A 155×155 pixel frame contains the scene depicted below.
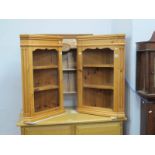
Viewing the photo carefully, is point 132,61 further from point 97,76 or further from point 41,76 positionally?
point 41,76

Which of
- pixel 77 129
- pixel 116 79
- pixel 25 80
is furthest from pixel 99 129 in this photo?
pixel 25 80

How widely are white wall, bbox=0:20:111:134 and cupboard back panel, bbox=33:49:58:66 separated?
0.49 metres

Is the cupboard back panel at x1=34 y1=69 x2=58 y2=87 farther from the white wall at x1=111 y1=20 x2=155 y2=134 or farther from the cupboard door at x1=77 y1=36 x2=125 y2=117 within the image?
the white wall at x1=111 y1=20 x2=155 y2=134

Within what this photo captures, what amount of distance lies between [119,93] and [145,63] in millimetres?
469

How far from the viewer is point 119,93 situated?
261cm

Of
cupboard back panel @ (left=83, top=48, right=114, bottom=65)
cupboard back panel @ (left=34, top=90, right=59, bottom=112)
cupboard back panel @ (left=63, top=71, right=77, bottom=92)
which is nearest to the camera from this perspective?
cupboard back panel @ (left=34, top=90, right=59, bottom=112)

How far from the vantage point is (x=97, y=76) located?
2873 mm

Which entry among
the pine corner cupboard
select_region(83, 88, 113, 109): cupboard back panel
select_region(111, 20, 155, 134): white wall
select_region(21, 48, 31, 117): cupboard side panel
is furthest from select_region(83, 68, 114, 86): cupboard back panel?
select_region(21, 48, 31, 117): cupboard side panel

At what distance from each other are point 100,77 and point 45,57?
2.39 ft

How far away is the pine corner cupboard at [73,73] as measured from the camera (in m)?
2.49

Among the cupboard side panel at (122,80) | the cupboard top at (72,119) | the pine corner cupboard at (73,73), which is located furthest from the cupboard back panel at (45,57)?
the cupboard side panel at (122,80)

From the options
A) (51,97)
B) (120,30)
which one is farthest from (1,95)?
(120,30)

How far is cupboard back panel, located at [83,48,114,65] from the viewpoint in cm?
281

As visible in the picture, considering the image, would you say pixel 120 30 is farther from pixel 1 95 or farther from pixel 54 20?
pixel 1 95
